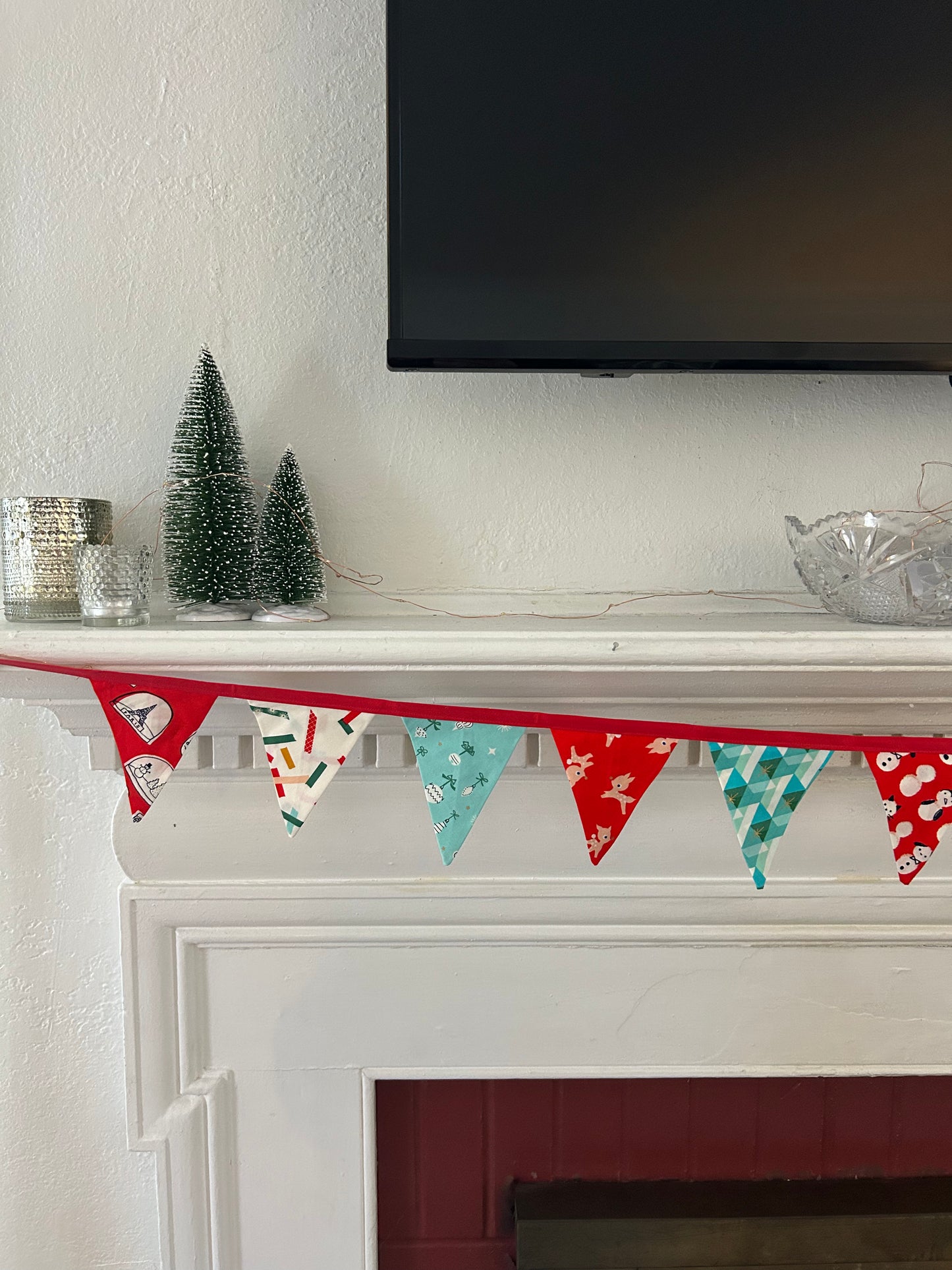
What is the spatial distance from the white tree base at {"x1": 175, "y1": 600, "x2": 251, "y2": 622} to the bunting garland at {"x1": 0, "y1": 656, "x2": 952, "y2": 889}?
8cm

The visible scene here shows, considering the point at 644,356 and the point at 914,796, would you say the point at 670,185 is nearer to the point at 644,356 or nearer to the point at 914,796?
the point at 644,356

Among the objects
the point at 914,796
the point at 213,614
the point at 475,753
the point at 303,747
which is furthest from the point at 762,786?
the point at 213,614

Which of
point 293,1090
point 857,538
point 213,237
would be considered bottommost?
point 293,1090

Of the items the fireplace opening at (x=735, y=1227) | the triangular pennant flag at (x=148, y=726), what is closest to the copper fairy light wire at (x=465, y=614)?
the triangular pennant flag at (x=148, y=726)

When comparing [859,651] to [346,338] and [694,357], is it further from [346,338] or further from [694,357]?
[346,338]

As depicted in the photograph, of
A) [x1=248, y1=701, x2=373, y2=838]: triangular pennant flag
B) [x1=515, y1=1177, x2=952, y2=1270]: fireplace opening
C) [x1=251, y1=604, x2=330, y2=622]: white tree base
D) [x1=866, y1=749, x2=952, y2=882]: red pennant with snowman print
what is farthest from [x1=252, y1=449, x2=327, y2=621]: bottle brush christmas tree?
[x1=515, y1=1177, x2=952, y2=1270]: fireplace opening

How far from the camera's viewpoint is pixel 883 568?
73cm

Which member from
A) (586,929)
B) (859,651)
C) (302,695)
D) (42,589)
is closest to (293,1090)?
(586,929)

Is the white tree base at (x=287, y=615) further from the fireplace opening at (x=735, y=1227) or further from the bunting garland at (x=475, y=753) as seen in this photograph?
the fireplace opening at (x=735, y=1227)

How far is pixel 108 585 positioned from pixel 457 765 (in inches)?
14.0

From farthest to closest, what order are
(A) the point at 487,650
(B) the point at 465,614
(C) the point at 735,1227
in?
(C) the point at 735,1227, (B) the point at 465,614, (A) the point at 487,650

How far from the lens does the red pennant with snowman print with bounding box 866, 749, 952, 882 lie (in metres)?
0.70

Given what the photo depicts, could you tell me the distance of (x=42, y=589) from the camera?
76 centimetres

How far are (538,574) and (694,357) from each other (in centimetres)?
27
